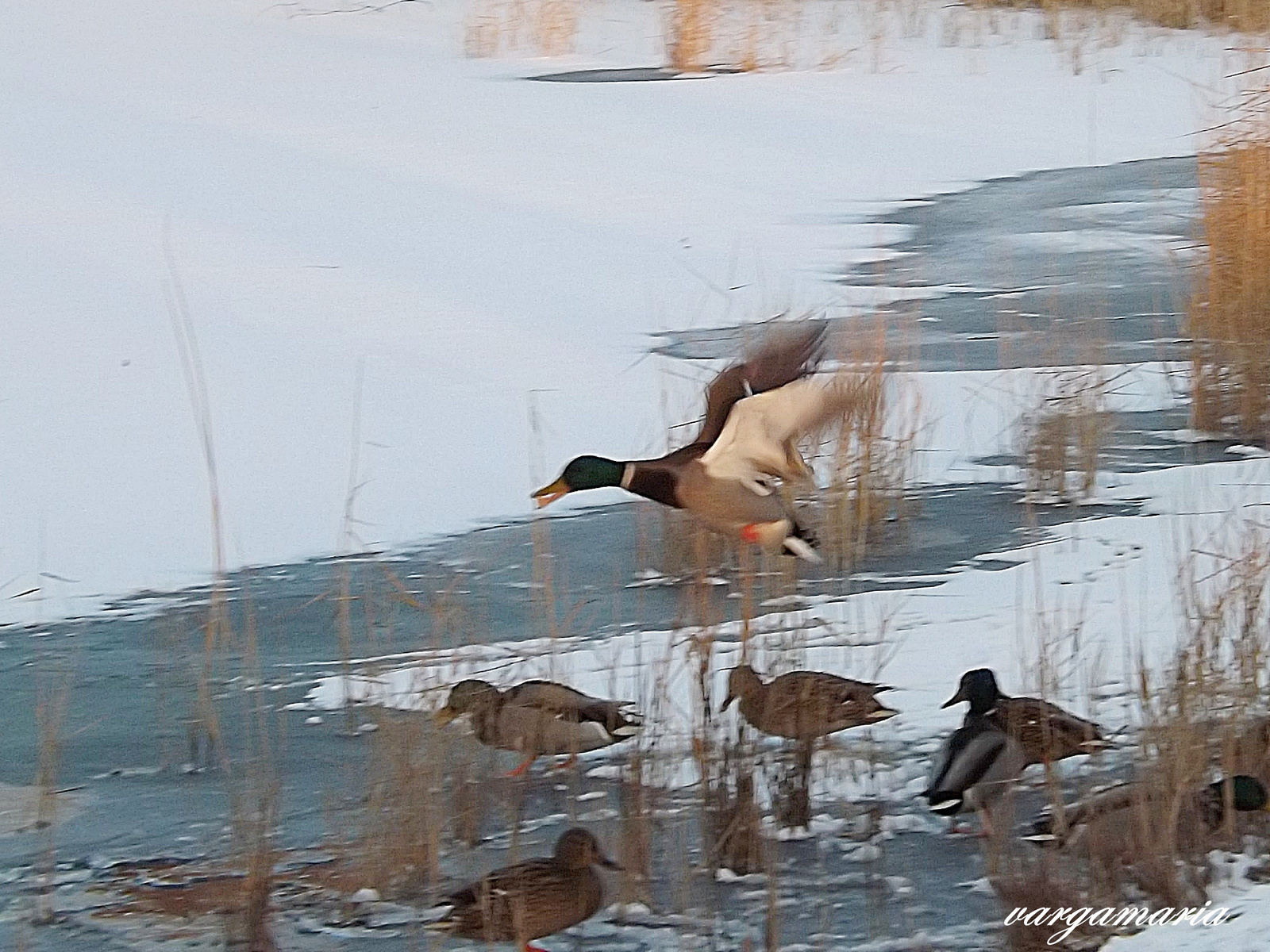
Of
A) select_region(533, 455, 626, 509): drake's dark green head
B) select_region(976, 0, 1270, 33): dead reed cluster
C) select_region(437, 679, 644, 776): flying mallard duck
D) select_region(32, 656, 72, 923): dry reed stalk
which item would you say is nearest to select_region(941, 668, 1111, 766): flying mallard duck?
select_region(437, 679, 644, 776): flying mallard duck

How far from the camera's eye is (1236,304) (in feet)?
22.5

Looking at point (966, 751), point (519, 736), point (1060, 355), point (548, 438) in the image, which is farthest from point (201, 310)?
point (966, 751)

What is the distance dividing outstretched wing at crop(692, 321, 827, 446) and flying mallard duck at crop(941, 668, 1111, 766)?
714mm

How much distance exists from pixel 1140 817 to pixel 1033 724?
0.41 m

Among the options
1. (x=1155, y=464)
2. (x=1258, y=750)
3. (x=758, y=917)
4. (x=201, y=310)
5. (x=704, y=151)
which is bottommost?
(x=758, y=917)

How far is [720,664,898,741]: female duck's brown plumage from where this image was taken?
3971 mm

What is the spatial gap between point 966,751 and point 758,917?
541 mm

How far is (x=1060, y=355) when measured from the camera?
297 inches

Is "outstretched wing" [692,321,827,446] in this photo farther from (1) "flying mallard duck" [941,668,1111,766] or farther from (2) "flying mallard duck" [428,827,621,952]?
(2) "flying mallard duck" [428,827,621,952]

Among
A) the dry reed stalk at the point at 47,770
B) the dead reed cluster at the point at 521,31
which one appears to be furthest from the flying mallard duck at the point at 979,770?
the dead reed cluster at the point at 521,31

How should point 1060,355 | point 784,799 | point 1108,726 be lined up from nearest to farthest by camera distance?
point 784,799
point 1108,726
point 1060,355

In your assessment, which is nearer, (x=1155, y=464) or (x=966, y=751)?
(x=966, y=751)

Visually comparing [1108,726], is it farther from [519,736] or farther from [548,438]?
[548,438]

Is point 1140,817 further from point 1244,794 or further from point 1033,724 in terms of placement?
point 1033,724
